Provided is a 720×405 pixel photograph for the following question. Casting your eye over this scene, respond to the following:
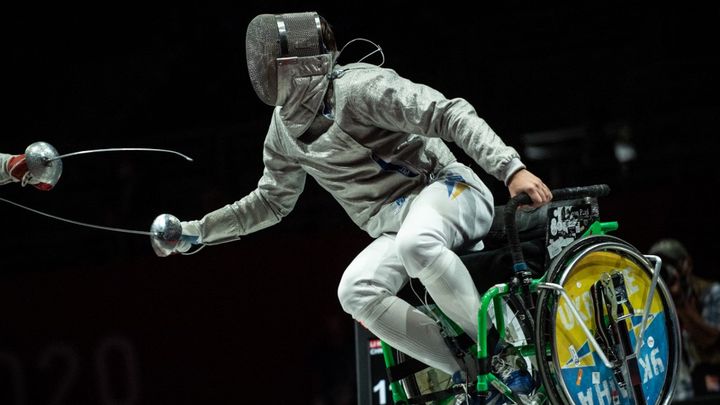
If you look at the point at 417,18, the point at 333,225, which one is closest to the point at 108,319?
the point at 333,225

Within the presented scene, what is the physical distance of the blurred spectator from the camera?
4238 mm

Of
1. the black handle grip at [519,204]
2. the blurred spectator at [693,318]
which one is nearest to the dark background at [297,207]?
the blurred spectator at [693,318]

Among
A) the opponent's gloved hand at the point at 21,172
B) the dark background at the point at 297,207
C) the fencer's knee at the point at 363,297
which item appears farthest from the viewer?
the dark background at the point at 297,207

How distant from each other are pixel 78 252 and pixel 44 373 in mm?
747

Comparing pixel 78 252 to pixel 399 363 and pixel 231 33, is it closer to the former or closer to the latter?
pixel 231 33

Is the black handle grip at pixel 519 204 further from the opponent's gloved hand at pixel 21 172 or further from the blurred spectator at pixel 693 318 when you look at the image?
the blurred spectator at pixel 693 318

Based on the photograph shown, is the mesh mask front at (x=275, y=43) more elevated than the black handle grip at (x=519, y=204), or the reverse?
the mesh mask front at (x=275, y=43)

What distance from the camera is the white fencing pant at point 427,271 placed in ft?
7.78

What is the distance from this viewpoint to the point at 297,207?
5.61 m

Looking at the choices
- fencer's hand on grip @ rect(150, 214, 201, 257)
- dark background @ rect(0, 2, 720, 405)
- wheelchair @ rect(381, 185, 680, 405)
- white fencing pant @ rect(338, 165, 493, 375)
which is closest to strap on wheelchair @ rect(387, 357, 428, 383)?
wheelchair @ rect(381, 185, 680, 405)

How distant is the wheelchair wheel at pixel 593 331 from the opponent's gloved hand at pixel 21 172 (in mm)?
1429

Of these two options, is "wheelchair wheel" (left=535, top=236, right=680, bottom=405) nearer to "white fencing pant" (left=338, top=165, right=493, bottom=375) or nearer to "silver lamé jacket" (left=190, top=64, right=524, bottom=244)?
"white fencing pant" (left=338, top=165, right=493, bottom=375)

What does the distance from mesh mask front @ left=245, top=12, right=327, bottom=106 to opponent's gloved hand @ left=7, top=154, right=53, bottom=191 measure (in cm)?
67

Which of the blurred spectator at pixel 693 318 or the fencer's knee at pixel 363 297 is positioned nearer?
the fencer's knee at pixel 363 297
